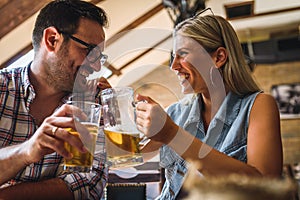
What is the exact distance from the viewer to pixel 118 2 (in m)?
4.69

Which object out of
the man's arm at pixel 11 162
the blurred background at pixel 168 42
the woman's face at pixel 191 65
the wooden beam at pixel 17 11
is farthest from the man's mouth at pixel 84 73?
the blurred background at pixel 168 42

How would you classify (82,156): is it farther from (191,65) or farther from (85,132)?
(191,65)

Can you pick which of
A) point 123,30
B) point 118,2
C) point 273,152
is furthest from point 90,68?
point 123,30

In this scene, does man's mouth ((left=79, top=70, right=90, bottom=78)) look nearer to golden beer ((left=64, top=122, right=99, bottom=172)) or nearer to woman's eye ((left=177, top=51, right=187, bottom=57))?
woman's eye ((left=177, top=51, right=187, bottom=57))

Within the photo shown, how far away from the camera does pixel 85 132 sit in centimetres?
85

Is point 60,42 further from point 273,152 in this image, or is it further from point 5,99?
point 273,152

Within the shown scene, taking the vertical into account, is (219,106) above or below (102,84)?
below

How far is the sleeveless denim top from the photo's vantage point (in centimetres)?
119

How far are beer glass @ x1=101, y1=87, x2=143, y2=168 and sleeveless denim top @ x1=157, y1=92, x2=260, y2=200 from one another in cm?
37

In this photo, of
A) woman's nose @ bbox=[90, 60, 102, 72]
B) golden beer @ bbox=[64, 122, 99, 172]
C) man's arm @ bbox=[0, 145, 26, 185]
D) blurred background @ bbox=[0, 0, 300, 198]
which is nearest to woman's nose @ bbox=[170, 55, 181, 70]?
woman's nose @ bbox=[90, 60, 102, 72]

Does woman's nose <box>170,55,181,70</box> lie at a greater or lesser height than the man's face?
lesser

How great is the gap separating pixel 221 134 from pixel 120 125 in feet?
1.66

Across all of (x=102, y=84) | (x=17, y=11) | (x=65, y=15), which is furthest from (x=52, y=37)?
(x=17, y=11)

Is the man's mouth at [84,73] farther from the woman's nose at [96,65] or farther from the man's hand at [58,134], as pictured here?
the man's hand at [58,134]
